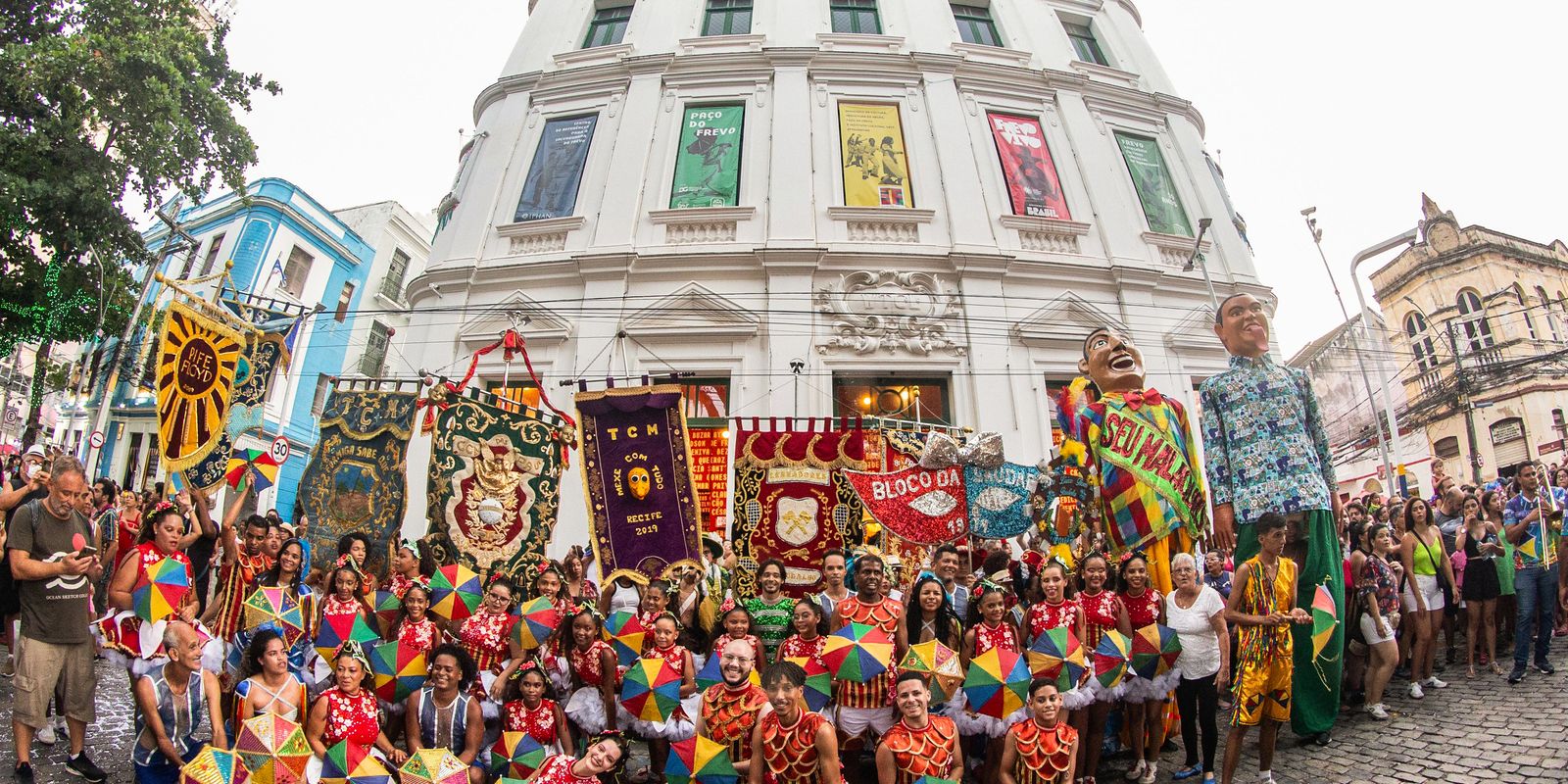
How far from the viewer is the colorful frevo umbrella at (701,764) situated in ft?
15.2

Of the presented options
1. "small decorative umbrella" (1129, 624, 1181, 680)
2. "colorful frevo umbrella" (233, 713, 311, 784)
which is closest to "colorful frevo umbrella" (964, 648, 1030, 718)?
"small decorative umbrella" (1129, 624, 1181, 680)

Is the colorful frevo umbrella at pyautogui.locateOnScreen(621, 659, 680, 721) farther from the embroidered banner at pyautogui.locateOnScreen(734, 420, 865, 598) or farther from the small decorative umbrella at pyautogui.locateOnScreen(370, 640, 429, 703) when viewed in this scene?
the embroidered banner at pyautogui.locateOnScreen(734, 420, 865, 598)

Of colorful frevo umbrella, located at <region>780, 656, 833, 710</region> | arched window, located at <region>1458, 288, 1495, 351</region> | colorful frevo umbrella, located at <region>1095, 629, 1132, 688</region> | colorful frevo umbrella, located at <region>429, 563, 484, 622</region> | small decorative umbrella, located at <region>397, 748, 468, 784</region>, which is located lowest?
small decorative umbrella, located at <region>397, 748, 468, 784</region>

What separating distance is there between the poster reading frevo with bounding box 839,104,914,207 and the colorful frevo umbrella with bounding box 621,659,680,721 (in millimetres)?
10282

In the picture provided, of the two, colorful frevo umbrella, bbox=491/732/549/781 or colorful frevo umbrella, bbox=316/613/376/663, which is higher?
colorful frevo umbrella, bbox=316/613/376/663

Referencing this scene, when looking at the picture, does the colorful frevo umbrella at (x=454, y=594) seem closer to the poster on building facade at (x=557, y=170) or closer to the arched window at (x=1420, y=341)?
the poster on building facade at (x=557, y=170)

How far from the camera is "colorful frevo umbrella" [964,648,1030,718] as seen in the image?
15.4 ft

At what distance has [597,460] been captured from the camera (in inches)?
338

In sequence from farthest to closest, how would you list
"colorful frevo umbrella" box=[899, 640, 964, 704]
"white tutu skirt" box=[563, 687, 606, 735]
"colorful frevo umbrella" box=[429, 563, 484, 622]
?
"colorful frevo umbrella" box=[429, 563, 484, 622]
"white tutu skirt" box=[563, 687, 606, 735]
"colorful frevo umbrella" box=[899, 640, 964, 704]

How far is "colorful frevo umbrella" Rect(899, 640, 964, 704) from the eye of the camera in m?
4.91

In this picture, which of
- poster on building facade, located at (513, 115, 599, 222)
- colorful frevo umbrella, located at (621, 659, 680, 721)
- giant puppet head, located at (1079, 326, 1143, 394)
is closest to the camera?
colorful frevo umbrella, located at (621, 659, 680, 721)

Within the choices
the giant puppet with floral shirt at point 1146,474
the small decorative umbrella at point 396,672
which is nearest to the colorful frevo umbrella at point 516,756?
the small decorative umbrella at point 396,672

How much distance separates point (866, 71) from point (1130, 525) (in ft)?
41.6

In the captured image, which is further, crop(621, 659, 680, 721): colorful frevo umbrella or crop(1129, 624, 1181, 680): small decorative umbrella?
crop(621, 659, 680, 721): colorful frevo umbrella
